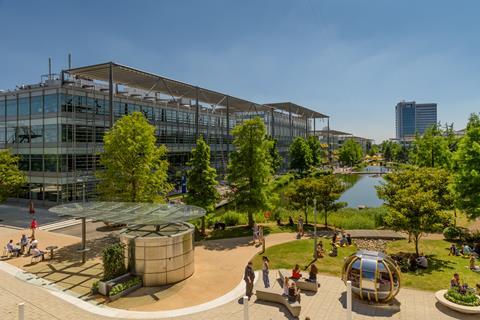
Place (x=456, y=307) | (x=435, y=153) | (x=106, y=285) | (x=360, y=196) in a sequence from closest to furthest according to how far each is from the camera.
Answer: (x=456, y=307), (x=106, y=285), (x=435, y=153), (x=360, y=196)

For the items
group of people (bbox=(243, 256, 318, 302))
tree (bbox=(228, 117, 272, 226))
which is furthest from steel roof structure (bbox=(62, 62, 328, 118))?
group of people (bbox=(243, 256, 318, 302))

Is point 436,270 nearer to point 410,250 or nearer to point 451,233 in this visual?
point 410,250

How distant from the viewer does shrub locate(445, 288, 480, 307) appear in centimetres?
1352

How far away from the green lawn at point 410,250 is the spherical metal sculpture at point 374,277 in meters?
2.95

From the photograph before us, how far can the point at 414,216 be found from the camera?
19.6m

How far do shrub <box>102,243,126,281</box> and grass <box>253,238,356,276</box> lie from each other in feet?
24.9

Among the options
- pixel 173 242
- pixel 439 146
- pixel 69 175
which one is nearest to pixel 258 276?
pixel 173 242

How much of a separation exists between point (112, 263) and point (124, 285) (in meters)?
1.30

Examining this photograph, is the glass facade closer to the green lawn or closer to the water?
the green lawn

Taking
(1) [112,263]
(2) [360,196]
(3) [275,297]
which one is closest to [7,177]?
(1) [112,263]

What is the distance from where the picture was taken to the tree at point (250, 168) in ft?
93.4

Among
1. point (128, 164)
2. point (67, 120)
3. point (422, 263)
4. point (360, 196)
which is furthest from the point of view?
point (360, 196)

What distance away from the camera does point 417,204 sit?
19531 mm

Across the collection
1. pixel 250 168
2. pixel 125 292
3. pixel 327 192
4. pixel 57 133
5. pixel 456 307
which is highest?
pixel 57 133
